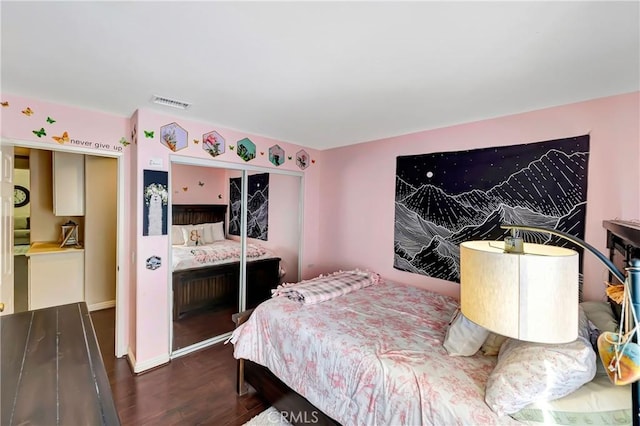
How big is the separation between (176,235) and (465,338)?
268 cm

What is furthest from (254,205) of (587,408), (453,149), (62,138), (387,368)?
(587,408)

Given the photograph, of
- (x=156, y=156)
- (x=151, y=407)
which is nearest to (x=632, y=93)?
(x=156, y=156)

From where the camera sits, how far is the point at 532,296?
0.85 meters

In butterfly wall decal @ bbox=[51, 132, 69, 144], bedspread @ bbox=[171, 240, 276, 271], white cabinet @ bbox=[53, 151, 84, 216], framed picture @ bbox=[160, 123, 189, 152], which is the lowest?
bedspread @ bbox=[171, 240, 276, 271]

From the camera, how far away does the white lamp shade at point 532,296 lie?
852mm

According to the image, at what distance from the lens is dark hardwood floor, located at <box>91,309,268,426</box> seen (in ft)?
6.68

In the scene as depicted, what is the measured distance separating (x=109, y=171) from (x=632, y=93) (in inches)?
220

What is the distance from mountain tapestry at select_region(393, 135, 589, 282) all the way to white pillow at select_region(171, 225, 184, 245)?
2.35m

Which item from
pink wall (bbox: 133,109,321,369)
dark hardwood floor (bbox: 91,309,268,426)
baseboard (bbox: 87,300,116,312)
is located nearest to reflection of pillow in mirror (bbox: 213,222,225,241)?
pink wall (bbox: 133,109,321,369)

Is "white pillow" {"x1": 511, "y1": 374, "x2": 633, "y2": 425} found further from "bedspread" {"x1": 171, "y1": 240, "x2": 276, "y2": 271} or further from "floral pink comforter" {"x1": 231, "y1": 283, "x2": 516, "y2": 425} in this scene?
"bedspread" {"x1": 171, "y1": 240, "x2": 276, "y2": 271}

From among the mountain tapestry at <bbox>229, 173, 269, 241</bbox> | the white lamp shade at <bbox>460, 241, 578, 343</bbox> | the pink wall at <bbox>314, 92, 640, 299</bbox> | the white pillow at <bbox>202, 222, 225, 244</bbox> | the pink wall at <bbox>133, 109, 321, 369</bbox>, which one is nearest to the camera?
the white lamp shade at <bbox>460, 241, 578, 343</bbox>

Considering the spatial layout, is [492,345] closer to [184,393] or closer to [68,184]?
[184,393]

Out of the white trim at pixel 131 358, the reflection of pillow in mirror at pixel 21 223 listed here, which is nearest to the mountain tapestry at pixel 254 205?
the white trim at pixel 131 358

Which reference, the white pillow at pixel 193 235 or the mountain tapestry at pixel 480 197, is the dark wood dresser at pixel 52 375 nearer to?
the white pillow at pixel 193 235
